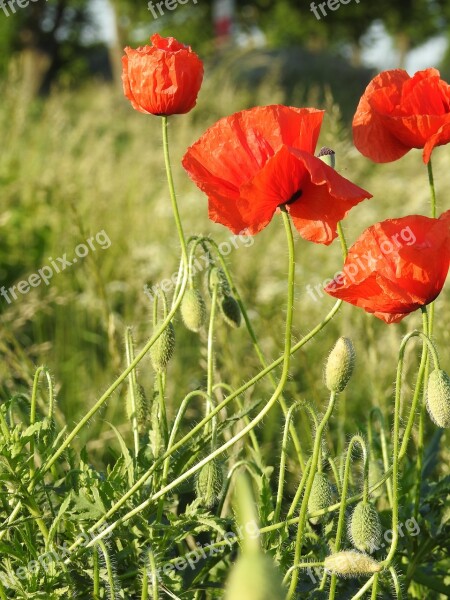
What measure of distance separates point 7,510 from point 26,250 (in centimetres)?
278

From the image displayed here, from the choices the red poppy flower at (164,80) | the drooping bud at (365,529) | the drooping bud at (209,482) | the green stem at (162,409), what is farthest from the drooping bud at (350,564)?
the red poppy flower at (164,80)

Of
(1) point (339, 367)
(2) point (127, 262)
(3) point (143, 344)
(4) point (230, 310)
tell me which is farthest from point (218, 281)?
(2) point (127, 262)

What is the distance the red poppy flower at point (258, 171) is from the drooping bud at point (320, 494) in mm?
304

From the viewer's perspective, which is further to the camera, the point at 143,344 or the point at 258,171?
the point at 143,344

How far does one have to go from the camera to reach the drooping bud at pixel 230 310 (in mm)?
1293

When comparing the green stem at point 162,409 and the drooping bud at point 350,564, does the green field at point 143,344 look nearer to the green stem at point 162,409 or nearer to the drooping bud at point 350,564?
the green stem at point 162,409

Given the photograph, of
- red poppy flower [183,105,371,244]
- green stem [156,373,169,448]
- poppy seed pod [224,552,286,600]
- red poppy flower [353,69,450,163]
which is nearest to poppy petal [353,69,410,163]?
red poppy flower [353,69,450,163]

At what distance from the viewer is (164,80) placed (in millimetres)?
1145

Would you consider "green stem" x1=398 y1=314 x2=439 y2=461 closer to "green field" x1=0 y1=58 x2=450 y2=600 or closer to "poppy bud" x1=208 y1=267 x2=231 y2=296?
"green field" x1=0 y1=58 x2=450 y2=600

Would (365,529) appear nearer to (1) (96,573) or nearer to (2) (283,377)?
(2) (283,377)

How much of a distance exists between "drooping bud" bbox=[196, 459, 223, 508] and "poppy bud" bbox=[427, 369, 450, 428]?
0.29 m

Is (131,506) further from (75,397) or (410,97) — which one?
(75,397)

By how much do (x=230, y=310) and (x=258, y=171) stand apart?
33cm

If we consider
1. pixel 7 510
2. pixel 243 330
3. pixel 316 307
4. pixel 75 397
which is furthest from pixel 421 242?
pixel 316 307
